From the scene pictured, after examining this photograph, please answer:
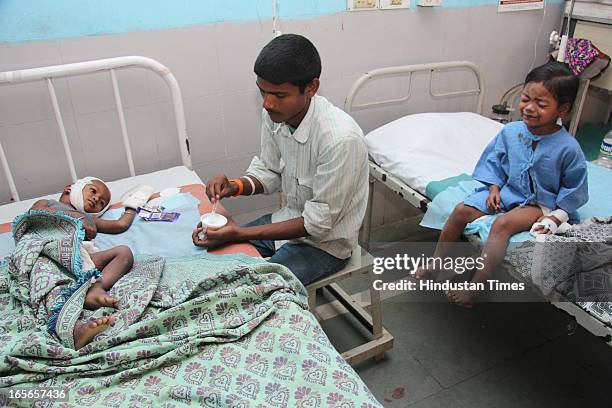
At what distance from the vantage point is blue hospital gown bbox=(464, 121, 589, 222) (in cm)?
193

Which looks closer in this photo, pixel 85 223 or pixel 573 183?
pixel 85 223

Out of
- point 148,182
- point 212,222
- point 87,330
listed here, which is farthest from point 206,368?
point 148,182

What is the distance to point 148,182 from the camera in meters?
2.20

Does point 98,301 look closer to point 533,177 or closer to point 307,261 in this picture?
point 307,261

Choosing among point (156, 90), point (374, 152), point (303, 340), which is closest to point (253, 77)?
point (156, 90)

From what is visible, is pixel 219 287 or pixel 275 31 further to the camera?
pixel 275 31

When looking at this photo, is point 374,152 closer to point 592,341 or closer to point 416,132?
point 416,132

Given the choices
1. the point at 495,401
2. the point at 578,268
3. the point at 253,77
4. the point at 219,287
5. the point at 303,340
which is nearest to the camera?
the point at 303,340

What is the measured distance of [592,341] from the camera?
2289 mm

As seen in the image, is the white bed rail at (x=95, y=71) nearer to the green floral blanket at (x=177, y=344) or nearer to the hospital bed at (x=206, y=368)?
the green floral blanket at (x=177, y=344)

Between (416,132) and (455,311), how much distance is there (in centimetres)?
98

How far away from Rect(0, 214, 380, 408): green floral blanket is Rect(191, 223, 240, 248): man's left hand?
0.19m

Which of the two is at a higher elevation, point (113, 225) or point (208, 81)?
point (208, 81)

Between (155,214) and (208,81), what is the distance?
0.78 metres
